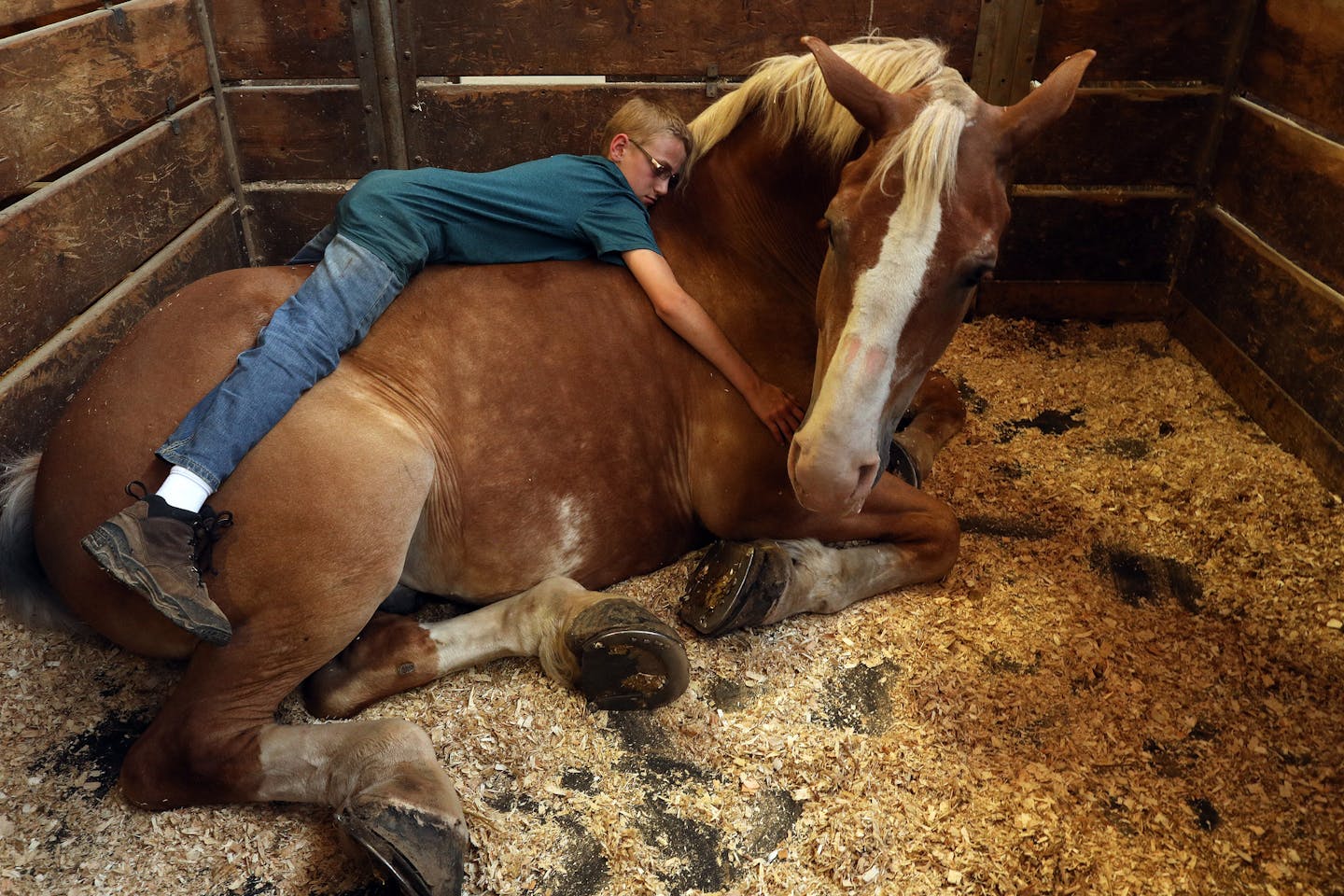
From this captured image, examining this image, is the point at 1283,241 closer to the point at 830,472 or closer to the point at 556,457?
the point at 830,472

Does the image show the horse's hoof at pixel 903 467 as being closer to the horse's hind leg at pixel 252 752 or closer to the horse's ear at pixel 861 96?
the horse's ear at pixel 861 96

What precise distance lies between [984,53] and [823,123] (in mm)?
1845

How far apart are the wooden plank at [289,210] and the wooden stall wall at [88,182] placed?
28 centimetres

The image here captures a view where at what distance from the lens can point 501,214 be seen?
2590 millimetres

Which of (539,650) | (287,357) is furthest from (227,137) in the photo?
(539,650)

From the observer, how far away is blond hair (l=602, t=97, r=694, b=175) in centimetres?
266

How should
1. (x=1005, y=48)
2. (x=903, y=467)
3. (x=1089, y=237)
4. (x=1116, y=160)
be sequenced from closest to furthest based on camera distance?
(x=903, y=467), (x=1005, y=48), (x=1116, y=160), (x=1089, y=237)

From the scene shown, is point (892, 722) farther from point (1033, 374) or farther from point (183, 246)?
point (183, 246)

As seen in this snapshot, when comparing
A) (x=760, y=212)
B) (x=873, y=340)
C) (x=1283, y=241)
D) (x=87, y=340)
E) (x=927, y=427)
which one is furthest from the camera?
(x=1283, y=241)

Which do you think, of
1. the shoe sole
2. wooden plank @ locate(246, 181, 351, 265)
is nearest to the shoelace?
the shoe sole

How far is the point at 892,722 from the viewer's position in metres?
2.38

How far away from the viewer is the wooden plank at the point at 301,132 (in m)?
3.76

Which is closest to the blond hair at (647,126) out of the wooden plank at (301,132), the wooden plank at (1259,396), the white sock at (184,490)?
the white sock at (184,490)

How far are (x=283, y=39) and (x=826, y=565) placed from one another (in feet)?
9.40
